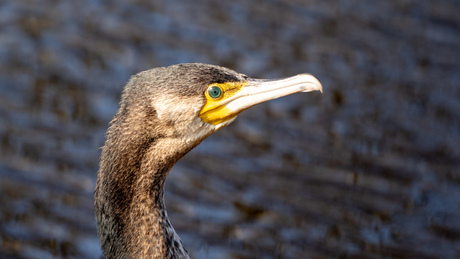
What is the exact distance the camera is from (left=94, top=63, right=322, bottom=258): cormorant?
4.43m

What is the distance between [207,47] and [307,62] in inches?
48.8

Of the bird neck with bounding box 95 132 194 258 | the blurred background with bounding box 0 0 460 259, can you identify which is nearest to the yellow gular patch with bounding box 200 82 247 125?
the bird neck with bounding box 95 132 194 258

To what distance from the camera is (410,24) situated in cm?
995

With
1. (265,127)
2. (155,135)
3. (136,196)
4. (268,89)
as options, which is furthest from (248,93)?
(265,127)

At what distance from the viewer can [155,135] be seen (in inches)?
175

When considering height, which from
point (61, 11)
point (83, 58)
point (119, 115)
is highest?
point (61, 11)

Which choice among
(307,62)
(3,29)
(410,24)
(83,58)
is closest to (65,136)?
(83,58)

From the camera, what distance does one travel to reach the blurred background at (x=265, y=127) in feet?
23.5

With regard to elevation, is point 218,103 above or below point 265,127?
below

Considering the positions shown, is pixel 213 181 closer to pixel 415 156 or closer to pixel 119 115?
pixel 415 156

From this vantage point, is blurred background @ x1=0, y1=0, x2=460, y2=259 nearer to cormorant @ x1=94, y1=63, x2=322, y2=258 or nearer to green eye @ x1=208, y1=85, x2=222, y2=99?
cormorant @ x1=94, y1=63, x2=322, y2=258

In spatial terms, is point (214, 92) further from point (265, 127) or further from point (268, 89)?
point (265, 127)

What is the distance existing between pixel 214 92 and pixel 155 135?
46 cm

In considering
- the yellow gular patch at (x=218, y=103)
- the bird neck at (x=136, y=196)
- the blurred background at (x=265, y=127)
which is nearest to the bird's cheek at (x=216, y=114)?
the yellow gular patch at (x=218, y=103)
